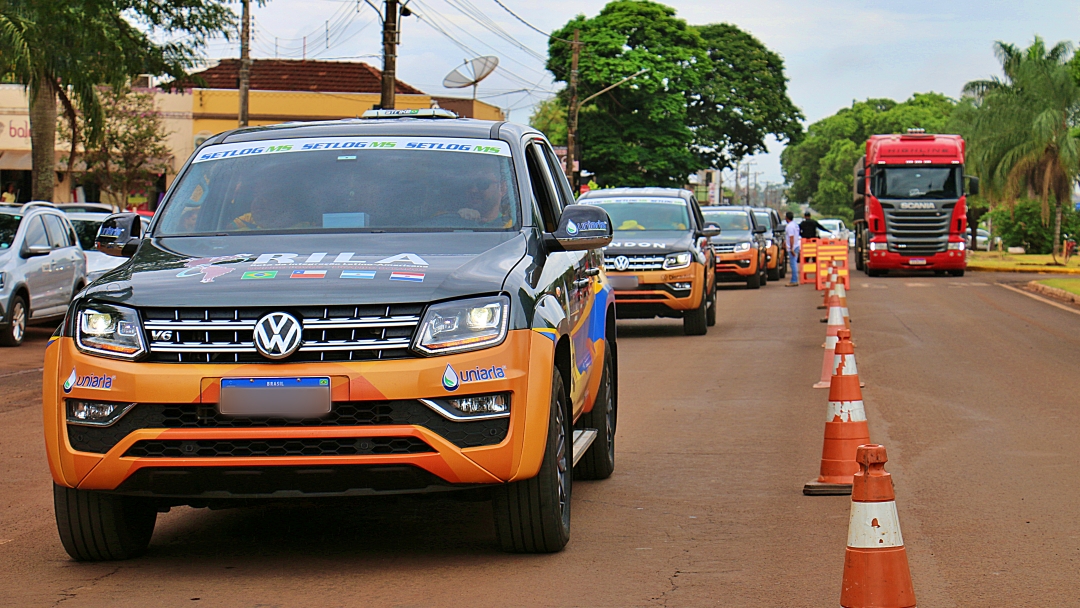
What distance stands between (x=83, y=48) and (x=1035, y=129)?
1362 inches

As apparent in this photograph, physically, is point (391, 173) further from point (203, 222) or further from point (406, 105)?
point (406, 105)

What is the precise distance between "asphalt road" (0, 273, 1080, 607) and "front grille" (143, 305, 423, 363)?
749mm

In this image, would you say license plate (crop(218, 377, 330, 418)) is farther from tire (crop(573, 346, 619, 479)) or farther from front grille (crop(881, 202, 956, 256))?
front grille (crop(881, 202, 956, 256))

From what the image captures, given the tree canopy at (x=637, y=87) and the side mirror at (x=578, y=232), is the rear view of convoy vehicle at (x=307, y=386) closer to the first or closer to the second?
the side mirror at (x=578, y=232)

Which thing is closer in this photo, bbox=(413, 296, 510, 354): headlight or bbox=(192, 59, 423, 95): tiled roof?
bbox=(413, 296, 510, 354): headlight

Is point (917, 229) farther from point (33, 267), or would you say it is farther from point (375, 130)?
point (375, 130)

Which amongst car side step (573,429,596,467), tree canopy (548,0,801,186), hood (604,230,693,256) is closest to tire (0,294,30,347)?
hood (604,230,693,256)

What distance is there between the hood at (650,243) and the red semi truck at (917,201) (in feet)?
64.1

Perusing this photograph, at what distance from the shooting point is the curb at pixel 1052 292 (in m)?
26.2

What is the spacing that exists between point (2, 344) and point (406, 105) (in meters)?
37.1

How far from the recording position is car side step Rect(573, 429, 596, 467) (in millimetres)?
6477

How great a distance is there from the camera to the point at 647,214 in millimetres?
18703

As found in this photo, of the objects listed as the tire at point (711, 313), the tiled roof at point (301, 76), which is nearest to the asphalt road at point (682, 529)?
the tire at point (711, 313)

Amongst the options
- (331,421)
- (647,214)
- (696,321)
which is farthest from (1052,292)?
(331,421)
